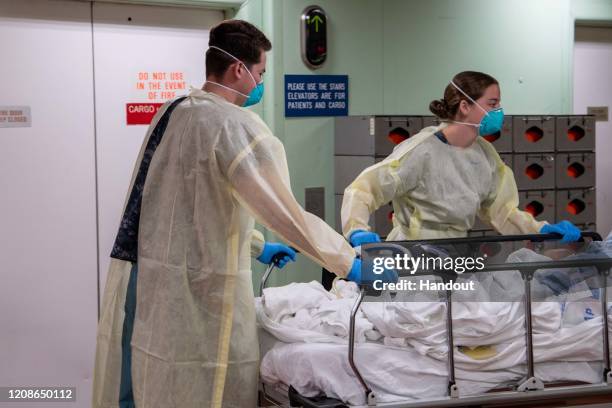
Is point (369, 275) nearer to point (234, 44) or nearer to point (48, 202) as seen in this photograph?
point (234, 44)

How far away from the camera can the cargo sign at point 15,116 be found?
14.3 feet

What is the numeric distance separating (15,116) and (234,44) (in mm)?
2072

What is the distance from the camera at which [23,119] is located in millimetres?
4402

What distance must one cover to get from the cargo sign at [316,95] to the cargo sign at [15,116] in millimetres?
1363

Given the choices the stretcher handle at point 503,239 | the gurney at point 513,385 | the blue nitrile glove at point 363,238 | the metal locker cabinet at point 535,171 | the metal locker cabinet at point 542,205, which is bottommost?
the gurney at point 513,385

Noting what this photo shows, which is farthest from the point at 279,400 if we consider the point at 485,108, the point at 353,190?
the point at 485,108

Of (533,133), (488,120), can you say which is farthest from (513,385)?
(533,133)

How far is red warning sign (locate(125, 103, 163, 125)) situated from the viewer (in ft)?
15.2

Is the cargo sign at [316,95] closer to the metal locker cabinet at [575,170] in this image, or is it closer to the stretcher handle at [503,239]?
the metal locker cabinet at [575,170]

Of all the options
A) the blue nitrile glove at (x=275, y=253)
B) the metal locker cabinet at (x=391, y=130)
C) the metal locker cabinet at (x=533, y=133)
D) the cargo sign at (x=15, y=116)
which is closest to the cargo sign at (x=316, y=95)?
the metal locker cabinet at (x=391, y=130)

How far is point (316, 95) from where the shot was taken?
188 inches

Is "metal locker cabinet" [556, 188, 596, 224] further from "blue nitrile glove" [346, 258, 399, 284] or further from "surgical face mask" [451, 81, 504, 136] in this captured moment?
"blue nitrile glove" [346, 258, 399, 284]

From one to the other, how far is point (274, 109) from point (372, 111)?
0.65 m

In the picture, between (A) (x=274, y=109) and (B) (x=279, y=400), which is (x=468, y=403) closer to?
(B) (x=279, y=400)
